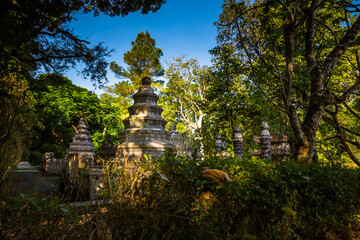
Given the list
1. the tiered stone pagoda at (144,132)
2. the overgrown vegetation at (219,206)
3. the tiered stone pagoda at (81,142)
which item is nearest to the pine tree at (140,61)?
the tiered stone pagoda at (81,142)

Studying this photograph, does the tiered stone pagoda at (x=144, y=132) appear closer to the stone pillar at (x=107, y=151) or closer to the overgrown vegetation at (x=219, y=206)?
the overgrown vegetation at (x=219, y=206)

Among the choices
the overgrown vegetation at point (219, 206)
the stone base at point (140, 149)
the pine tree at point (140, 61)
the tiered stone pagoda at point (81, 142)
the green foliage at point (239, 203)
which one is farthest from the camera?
the pine tree at point (140, 61)

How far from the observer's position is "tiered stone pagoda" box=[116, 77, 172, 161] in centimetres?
651

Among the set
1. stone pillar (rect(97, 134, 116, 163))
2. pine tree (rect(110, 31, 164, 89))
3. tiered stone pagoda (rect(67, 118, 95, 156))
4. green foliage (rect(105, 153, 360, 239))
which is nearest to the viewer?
green foliage (rect(105, 153, 360, 239))

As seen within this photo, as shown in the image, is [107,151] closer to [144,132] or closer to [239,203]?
[144,132]

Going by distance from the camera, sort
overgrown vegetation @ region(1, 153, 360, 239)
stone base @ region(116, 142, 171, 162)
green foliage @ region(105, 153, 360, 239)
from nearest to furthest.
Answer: overgrown vegetation @ region(1, 153, 360, 239)
green foliage @ region(105, 153, 360, 239)
stone base @ region(116, 142, 171, 162)

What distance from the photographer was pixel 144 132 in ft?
22.3

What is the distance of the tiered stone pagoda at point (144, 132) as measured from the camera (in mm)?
6512

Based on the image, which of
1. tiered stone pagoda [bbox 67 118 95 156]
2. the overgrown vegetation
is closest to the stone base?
the overgrown vegetation

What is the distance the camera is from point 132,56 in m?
27.9

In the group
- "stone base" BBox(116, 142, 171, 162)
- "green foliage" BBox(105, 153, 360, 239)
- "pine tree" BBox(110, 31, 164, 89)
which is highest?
"pine tree" BBox(110, 31, 164, 89)

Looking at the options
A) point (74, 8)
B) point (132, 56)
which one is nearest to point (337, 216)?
point (74, 8)

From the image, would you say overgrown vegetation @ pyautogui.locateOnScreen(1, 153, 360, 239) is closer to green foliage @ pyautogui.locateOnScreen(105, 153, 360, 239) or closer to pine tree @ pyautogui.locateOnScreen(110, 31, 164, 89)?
green foliage @ pyautogui.locateOnScreen(105, 153, 360, 239)

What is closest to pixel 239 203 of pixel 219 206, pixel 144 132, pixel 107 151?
pixel 219 206
